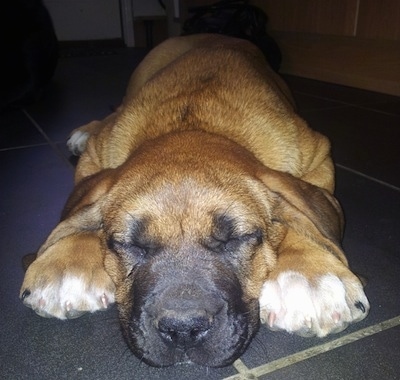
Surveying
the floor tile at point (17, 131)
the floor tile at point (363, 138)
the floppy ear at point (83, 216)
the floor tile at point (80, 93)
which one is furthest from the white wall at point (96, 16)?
the floppy ear at point (83, 216)

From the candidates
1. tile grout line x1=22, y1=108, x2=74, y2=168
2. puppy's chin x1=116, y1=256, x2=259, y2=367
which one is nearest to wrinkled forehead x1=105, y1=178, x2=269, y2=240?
puppy's chin x1=116, y1=256, x2=259, y2=367

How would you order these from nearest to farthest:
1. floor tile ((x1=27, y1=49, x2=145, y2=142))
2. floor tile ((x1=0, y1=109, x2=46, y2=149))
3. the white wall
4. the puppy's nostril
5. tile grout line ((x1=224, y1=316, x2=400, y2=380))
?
1. the puppy's nostril
2. tile grout line ((x1=224, y1=316, x2=400, y2=380))
3. floor tile ((x1=0, y1=109, x2=46, y2=149))
4. floor tile ((x1=27, y1=49, x2=145, y2=142))
5. the white wall

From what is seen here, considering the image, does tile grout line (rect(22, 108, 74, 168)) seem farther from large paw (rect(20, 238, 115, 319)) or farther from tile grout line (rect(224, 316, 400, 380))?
tile grout line (rect(224, 316, 400, 380))

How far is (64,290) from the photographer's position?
2.02m

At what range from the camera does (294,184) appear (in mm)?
2117

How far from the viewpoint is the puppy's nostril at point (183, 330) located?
1582 millimetres

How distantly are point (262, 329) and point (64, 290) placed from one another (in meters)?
0.72

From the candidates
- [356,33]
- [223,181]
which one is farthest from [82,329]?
[356,33]

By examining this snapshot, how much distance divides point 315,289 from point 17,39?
5.14 meters

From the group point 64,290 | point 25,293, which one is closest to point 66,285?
point 64,290

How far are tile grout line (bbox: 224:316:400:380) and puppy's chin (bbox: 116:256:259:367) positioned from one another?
0.25ft

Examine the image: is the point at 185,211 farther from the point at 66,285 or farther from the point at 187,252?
the point at 66,285

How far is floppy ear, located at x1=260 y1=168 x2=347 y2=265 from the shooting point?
1954 millimetres

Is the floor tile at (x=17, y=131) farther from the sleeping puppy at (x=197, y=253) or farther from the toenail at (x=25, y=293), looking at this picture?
the toenail at (x=25, y=293)
